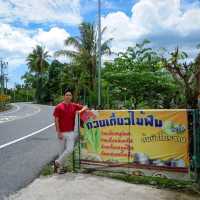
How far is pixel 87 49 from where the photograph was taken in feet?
127

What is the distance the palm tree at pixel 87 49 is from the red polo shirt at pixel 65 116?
93.8ft

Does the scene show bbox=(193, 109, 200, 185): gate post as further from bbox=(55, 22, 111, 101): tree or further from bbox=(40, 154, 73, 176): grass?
bbox=(55, 22, 111, 101): tree

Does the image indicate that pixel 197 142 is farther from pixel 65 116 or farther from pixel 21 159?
pixel 21 159

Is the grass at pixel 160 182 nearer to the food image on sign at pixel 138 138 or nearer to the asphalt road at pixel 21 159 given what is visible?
the food image on sign at pixel 138 138

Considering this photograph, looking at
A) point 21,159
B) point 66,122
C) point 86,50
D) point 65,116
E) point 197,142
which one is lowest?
point 21,159

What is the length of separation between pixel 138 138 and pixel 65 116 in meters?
1.71

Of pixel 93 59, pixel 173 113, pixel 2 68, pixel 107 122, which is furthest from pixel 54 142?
pixel 2 68

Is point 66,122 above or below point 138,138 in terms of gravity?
above

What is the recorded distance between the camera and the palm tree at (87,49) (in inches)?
1486

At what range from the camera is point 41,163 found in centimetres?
1027

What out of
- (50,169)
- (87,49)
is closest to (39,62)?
(87,49)

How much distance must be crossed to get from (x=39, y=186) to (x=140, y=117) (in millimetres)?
2280

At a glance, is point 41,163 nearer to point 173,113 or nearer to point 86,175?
point 86,175

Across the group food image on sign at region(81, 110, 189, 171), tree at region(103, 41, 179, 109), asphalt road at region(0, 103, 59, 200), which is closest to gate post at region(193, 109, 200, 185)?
food image on sign at region(81, 110, 189, 171)
